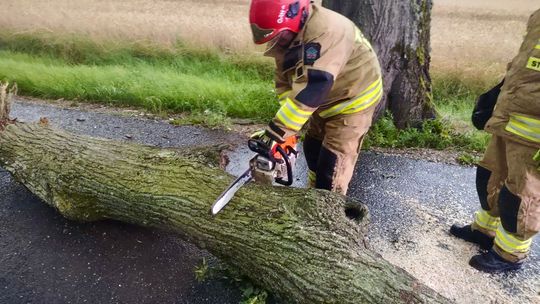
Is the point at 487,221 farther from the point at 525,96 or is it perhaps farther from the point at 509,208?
the point at 525,96

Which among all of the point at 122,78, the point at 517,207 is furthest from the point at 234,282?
the point at 122,78

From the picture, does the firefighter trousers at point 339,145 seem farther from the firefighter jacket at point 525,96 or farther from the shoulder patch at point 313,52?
the firefighter jacket at point 525,96

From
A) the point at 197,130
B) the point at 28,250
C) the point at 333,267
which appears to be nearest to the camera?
the point at 333,267

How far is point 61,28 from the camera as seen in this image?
800 centimetres

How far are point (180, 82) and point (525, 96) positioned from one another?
4.50m

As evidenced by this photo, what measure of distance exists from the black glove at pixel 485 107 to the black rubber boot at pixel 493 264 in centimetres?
85

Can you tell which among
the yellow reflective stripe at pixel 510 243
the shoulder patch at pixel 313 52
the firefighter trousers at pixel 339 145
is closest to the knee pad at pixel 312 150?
the firefighter trousers at pixel 339 145

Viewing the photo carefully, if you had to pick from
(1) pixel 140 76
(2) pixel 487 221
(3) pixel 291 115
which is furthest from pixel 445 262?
(1) pixel 140 76

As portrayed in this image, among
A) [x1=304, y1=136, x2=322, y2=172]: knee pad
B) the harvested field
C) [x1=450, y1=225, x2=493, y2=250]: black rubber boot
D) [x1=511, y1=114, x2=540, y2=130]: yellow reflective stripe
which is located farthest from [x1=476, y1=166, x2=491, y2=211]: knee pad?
the harvested field

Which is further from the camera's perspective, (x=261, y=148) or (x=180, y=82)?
(x=180, y=82)

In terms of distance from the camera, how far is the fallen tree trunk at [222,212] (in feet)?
6.26

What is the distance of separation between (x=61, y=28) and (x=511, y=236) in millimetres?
8410

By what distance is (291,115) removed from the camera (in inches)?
89.0

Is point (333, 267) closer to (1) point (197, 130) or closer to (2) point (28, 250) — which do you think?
(2) point (28, 250)
